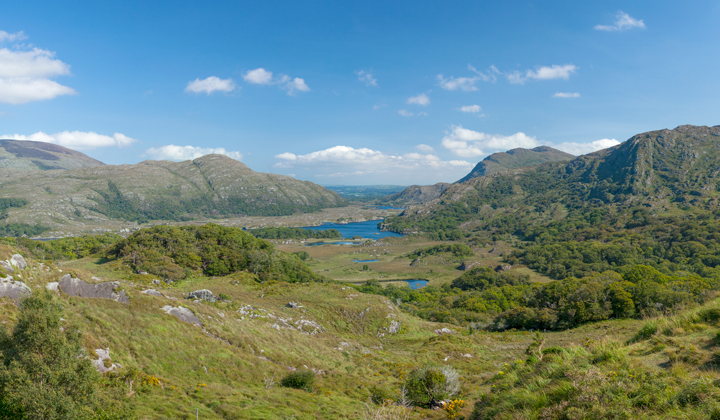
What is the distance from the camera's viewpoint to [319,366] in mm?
28281

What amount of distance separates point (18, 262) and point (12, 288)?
6.15 meters

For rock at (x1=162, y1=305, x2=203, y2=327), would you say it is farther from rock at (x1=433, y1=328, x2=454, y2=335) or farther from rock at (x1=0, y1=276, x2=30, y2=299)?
rock at (x1=433, y1=328, x2=454, y2=335)

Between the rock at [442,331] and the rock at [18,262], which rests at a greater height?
the rock at [18,262]

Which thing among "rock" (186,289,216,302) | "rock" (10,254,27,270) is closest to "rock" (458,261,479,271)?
"rock" (186,289,216,302)

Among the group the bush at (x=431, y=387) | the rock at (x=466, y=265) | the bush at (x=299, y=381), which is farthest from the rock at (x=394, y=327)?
the rock at (x=466, y=265)

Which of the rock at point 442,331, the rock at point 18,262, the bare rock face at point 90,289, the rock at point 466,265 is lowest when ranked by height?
the rock at point 466,265

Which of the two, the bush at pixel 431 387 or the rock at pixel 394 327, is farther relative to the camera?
the rock at pixel 394 327

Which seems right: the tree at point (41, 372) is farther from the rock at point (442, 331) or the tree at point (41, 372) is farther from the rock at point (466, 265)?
the rock at point (466, 265)

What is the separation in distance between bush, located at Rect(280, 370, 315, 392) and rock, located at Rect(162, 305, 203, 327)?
9616 mm

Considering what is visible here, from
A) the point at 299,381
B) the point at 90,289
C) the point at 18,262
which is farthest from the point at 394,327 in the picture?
the point at 18,262

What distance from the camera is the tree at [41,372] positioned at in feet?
36.8

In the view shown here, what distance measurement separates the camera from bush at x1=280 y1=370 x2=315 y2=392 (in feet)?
72.2

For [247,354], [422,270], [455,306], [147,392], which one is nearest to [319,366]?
[247,354]

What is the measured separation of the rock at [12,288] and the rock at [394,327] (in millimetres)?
39300
